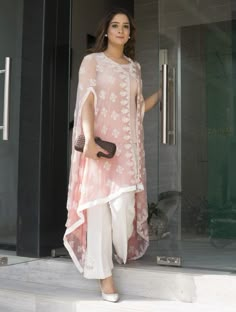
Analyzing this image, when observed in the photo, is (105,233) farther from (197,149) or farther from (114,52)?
(114,52)

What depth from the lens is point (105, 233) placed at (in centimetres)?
216

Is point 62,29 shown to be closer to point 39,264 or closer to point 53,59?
point 53,59

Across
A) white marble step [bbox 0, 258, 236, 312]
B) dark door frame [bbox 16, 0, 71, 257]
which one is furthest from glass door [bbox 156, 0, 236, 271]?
dark door frame [bbox 16, 0, 71, 257]

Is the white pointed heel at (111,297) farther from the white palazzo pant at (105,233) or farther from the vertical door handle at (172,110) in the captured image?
the vertical door handle at (172,110)

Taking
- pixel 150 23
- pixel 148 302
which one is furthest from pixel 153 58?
pixel 148 302

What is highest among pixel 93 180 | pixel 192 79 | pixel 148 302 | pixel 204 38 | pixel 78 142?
pixel 204 38

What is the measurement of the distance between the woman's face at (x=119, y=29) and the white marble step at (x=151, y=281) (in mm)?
1137

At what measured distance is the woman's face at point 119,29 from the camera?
227 cm

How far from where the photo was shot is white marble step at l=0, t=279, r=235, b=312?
200 centimetres

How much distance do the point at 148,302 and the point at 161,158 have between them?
748 millimetres

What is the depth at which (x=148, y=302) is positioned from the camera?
2078 millimetres

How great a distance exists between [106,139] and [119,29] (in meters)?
0.55

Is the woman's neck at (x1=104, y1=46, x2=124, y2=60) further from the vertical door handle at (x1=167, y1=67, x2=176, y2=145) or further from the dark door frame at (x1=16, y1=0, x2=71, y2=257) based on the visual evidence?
the dark door frame at (x1=16, y1=0, x2=71, y2=257)

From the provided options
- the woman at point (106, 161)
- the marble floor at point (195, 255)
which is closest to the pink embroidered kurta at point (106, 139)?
the woman at point (106, 161)
